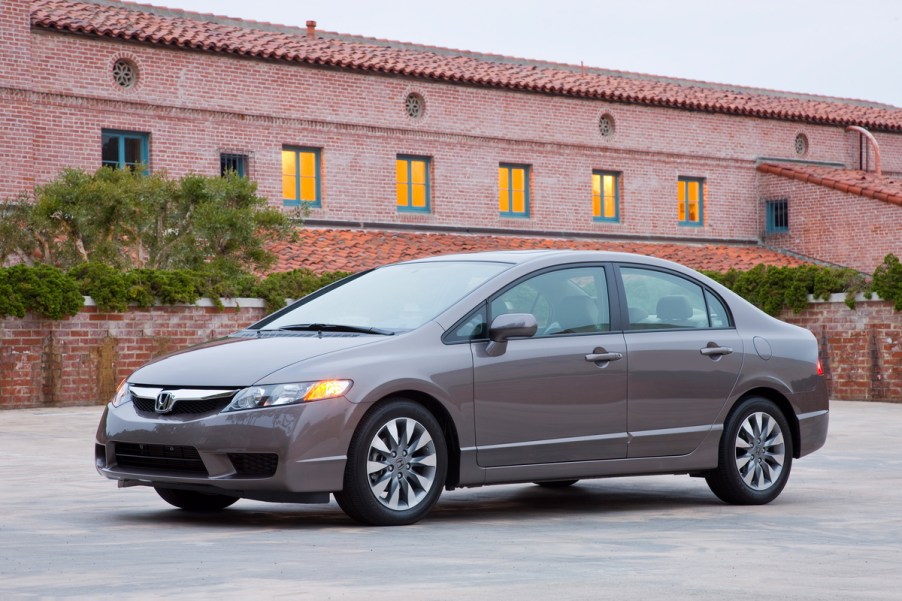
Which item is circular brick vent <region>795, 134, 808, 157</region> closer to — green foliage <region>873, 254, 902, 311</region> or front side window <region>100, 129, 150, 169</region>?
green foliage <region>873, 254, 902, 311</region>

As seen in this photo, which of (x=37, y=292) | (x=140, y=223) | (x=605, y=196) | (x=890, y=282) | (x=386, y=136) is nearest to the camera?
(x=37, y=292)

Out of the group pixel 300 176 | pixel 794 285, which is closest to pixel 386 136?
pixel 300 176

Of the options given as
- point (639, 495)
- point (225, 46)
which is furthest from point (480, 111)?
point (639, 495)

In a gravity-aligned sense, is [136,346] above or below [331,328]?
below

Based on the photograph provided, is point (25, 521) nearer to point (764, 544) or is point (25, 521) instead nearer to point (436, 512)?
point (436, 512)

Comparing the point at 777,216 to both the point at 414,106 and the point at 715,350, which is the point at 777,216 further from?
the point at 715,350

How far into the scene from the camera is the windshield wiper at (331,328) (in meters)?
8.79

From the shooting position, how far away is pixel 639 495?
34.8 ft

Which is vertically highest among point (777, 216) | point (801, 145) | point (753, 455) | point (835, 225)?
point (801, 145)

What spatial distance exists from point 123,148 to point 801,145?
1964 cm

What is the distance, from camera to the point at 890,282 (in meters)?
24.0

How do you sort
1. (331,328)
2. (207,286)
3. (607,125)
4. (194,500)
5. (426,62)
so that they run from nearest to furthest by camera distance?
(331,328) → (194,500) → (207,286) → (426,62) → (607,125)

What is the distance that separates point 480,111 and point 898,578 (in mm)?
28476

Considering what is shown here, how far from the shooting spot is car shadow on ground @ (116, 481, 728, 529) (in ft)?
29.1
